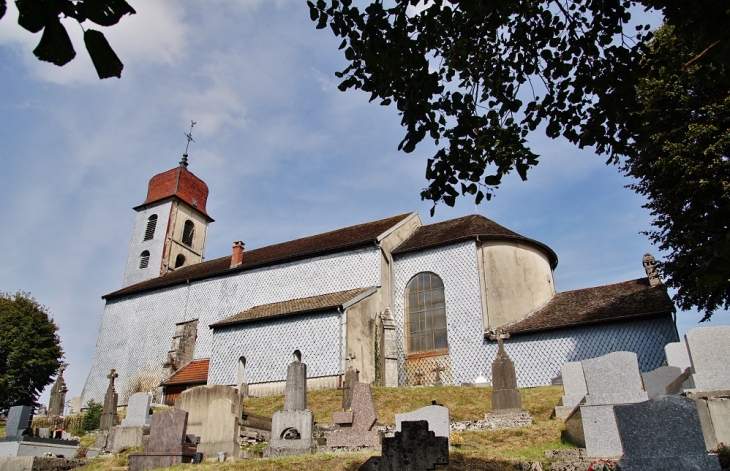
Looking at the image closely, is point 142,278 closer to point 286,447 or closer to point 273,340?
point 273,340

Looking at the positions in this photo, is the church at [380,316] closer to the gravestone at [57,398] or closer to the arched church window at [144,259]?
the gravestone at [57,398]

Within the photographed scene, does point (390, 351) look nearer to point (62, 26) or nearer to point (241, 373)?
point (241, 373)

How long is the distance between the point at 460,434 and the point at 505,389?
3231mm

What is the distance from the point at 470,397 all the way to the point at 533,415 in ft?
10.3

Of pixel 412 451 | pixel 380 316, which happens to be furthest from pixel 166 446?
pixel 380 316

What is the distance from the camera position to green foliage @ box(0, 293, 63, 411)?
3406 centimetres

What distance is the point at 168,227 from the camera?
3603 cm

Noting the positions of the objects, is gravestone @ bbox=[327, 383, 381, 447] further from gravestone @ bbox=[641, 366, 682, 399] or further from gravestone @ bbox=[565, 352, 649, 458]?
gravestone @ bbox=[641, 366, 682, 399]

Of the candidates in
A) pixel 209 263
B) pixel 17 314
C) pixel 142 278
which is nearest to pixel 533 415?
pixel 209 263

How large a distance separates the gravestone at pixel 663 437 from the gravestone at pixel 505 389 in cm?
862

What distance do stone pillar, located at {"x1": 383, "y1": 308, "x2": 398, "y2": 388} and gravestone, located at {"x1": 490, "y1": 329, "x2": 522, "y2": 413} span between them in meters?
8.76

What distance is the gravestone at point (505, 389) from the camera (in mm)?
13470

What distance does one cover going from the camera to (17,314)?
3544 cm

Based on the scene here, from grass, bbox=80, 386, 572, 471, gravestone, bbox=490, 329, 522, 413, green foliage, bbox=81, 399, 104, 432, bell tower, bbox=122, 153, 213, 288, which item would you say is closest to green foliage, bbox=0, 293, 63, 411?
bell tower, bbox=122, 153, 213, 288
